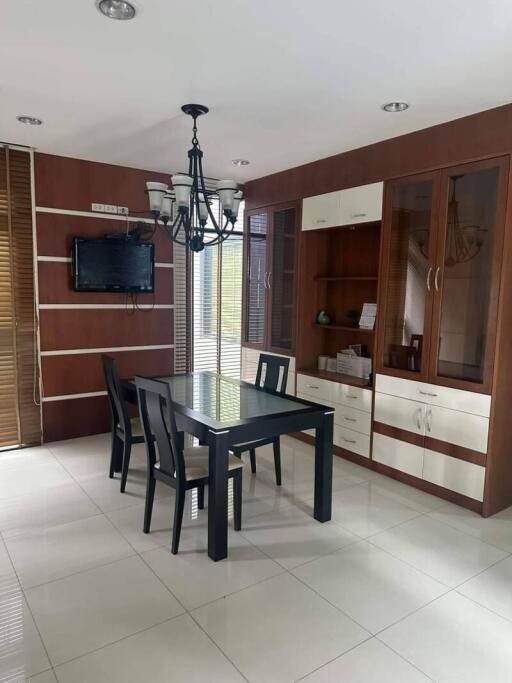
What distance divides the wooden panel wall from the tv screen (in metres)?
0.12

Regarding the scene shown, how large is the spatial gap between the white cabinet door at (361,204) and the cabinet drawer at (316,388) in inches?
56.2

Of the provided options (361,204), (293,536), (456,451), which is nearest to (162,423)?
(293,536)

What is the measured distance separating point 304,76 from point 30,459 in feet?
11.8

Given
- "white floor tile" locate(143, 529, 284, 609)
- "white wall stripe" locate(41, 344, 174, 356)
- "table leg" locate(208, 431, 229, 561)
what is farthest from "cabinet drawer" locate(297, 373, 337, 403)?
"table leg" locate(208, 431, 229, 561)

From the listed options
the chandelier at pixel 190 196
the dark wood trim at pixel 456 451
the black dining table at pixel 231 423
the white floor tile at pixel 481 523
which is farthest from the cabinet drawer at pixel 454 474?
the chandelier at pixel 190 196

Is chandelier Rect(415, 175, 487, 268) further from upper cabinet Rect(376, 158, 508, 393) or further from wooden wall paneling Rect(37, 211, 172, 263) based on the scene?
wooden wall paneling Rect(37, 211, 172, 263)

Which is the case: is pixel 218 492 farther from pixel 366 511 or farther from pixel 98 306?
pixel 98 306

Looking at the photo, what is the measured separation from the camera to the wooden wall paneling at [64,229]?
4.19m

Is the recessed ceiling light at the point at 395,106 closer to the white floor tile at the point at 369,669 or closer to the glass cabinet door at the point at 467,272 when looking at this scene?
the glass cabinet door at the point at 467,272

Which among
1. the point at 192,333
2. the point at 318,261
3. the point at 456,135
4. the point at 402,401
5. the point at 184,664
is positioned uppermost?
the point at 456,135

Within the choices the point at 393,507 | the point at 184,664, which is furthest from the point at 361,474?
the point at 184,664

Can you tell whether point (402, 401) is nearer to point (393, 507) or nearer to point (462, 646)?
point (393, 507)

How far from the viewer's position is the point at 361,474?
3820 mm

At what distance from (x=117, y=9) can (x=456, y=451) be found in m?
3.18
